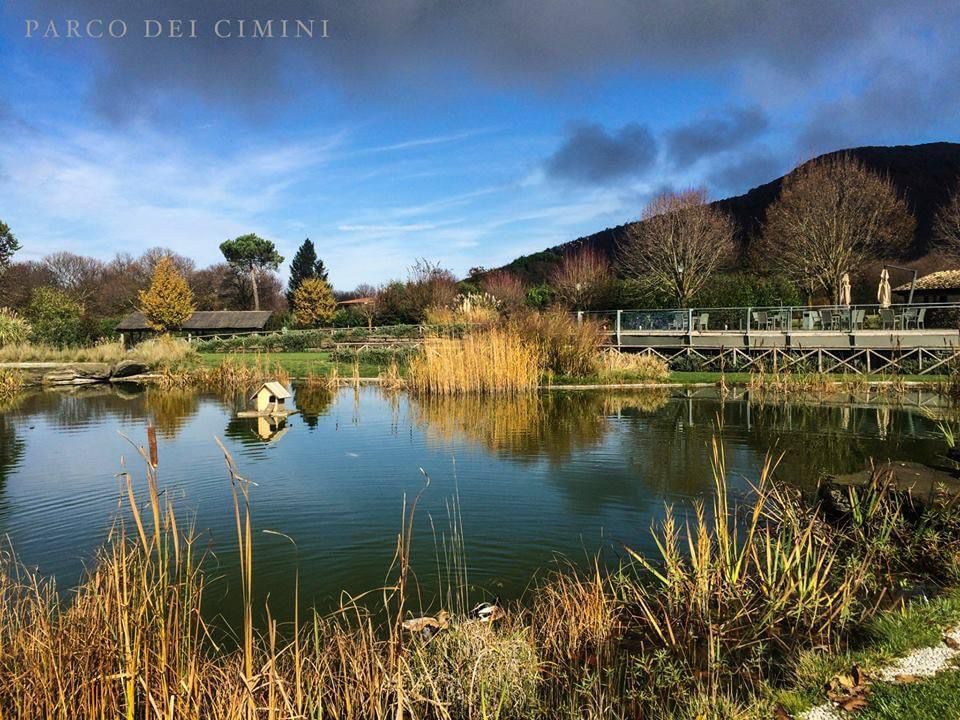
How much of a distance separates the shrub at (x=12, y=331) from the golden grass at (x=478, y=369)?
56.3 ft

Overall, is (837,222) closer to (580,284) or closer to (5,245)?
(580,284)

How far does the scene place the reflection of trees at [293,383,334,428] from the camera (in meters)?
11.7

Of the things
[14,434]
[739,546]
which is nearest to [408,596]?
[739,546]

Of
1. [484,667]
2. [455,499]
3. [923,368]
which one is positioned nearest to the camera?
[484,667]

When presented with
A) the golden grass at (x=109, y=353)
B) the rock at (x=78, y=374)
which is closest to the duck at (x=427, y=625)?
the golden grass at (x=109, y=353)

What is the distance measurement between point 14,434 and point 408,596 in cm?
919

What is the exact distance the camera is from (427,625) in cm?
362

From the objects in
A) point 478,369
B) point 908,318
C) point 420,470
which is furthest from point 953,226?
point 420,470

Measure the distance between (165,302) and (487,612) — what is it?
139ft

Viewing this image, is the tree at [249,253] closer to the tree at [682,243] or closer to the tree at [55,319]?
the tree at [55,319]

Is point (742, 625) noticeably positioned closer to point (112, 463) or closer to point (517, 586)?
point (517, 586)

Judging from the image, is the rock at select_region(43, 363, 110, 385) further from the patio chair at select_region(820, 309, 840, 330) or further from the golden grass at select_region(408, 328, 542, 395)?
the patio chair at select_region(820, 309, 840, 330)

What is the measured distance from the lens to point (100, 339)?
28.3 meters

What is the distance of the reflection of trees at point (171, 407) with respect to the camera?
10.8 m
